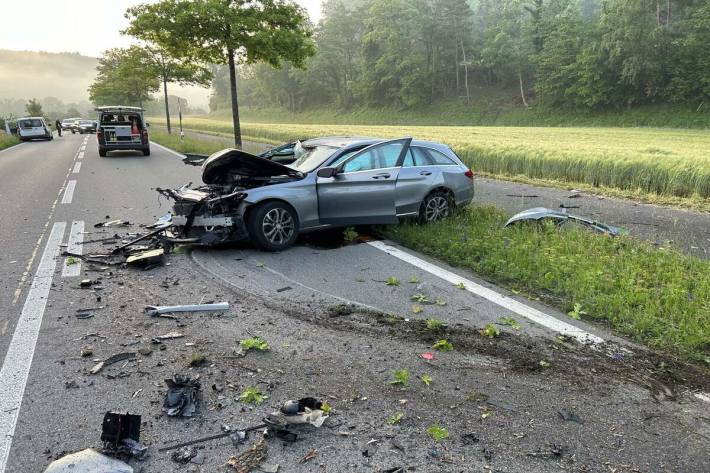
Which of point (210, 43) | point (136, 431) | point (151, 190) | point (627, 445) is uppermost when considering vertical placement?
point (210, 43)

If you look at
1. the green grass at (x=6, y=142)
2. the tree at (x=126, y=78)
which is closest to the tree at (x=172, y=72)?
the tree at (x=126, y=78)

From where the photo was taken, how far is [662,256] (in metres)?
6.41

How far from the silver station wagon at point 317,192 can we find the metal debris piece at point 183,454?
4.20 meters

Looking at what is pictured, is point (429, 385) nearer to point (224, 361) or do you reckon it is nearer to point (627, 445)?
point (627, 445)

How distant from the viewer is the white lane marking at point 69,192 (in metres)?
11.3

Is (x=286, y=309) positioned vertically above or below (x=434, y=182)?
below

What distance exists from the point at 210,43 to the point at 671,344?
58.9 ft

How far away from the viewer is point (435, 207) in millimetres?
8523

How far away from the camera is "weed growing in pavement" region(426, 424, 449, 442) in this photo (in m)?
2.96

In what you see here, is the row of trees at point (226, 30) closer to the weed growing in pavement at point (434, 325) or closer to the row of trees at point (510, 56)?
the weed growing in pavement at point (434, 325)

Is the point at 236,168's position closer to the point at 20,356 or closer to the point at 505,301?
the point at 20,356

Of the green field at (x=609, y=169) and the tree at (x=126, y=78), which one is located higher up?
the tree at (x=126, y=78)

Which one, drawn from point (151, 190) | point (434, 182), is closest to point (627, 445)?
point (434, 182)

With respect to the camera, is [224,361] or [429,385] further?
[224,361]
